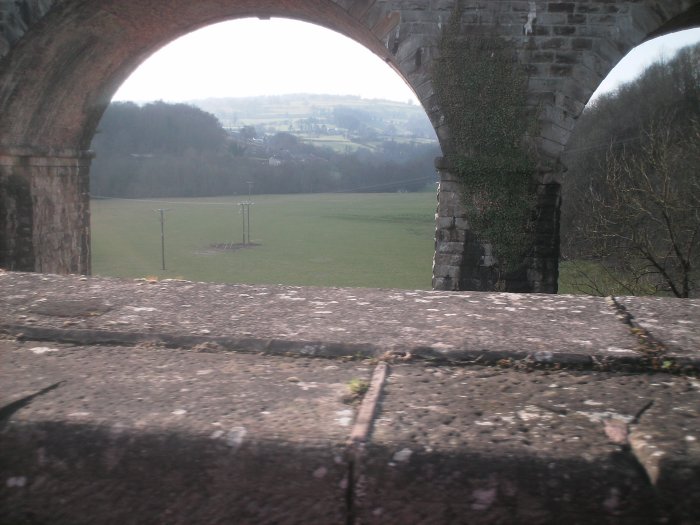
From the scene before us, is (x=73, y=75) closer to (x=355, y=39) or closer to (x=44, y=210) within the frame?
(x=44, y=210)

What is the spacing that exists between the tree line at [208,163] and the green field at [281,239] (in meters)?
1.02

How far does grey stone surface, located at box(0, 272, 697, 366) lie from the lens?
4.91 feet

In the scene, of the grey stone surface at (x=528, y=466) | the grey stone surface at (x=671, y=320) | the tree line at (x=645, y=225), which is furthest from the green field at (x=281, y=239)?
the grey stone surface at (x=528, y=466)

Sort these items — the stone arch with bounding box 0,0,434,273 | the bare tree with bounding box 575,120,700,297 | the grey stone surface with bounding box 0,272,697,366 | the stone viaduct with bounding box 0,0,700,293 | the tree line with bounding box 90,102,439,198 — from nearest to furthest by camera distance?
the grey stone surface with bounding box 0,272,697,366 → the stone viaduct with bounding box 0,0,700,293 → the stone arch with bounding box 0,0,434,273 → the bare tree with bounding box 575,120,700,297 → the tree line with bounding box 90,102,439,198

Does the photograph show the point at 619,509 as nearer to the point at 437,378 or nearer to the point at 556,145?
the point at 437,378

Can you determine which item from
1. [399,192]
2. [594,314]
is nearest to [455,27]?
[594,314]

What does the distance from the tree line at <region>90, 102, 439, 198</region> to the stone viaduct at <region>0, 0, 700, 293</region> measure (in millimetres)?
33284

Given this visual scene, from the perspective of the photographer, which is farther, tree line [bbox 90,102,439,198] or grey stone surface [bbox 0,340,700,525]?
tree line [bbox 90,102,439,198]

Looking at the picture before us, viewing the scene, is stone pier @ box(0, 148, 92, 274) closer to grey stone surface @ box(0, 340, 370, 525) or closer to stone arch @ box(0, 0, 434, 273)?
stone arch @ box(0, 0, 434, 273)

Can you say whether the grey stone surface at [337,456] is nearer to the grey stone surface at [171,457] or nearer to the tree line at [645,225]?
the grey stone surface at [171,457]

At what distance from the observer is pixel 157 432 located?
3.55 ft

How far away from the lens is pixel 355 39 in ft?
32.1

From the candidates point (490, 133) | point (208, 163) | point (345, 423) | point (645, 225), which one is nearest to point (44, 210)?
point (490, 133)

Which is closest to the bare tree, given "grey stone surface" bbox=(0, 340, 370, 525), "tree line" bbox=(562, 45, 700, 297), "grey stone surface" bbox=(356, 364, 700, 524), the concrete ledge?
"tree line" bbox=(562, 45, 700, 297)
